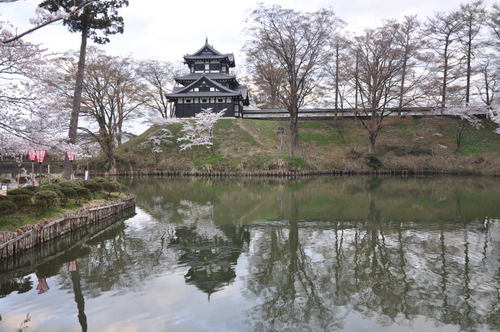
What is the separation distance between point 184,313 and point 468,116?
4132 cm

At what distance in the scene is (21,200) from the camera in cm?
1034

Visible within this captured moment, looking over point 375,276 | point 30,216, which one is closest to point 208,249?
point 375,276

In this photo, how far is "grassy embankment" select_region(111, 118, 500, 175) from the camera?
1390 inches

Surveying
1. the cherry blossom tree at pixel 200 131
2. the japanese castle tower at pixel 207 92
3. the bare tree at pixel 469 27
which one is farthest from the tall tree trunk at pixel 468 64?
the cherry blossom tree at pixel 200 131

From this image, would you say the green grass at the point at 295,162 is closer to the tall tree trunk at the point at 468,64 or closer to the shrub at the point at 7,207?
the tall tree trunk at the point at 468,64

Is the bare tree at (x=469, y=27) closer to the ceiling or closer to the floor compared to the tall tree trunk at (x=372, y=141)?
closer to the ceiling

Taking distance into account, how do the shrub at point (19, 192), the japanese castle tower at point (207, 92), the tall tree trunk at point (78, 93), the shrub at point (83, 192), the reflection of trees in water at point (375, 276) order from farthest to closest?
the japanese castle tower at point (207, 92), the tall tree trunk at point (78, 93), the shrub at point (83, 192), the shrub at point (19, 192), the reflection of trees in water at point (375, 276)

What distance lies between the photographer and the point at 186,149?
41312 millimetres

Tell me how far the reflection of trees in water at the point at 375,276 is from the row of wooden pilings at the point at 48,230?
587 centimetres

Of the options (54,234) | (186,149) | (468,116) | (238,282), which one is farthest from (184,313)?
(468,116)

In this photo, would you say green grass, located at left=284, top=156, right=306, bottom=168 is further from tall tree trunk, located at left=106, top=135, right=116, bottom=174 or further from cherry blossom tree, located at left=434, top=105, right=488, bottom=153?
tall tree trunk, located at left=106, top=135, right=116, bottom=174

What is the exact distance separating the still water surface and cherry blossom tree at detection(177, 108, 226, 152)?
26079 millimetres

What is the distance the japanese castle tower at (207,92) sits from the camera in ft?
148

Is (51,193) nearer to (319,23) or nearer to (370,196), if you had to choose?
(370,196)
